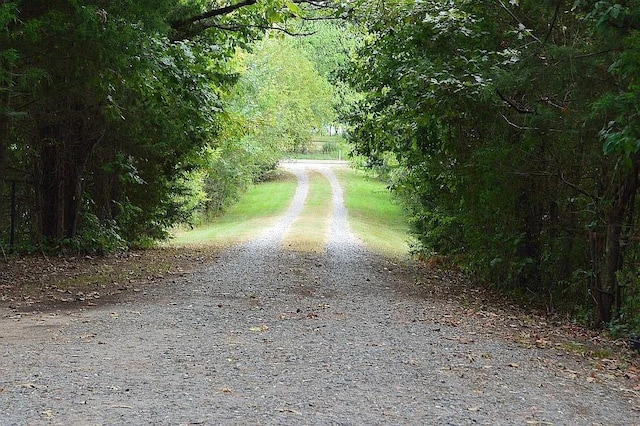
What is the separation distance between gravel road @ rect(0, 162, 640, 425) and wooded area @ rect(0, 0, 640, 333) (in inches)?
88.2

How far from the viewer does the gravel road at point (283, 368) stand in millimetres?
4883

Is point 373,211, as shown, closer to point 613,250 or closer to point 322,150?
point 613,250

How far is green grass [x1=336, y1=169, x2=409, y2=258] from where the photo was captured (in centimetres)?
3288

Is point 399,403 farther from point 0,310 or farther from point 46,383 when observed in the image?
point 0,310

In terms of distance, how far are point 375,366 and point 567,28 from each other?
601 cm

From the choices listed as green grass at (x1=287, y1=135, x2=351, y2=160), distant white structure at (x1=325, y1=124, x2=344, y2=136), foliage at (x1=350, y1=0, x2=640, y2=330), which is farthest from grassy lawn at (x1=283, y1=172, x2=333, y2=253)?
green grass at (x1=287, y1=135, x2=351, y2=160)

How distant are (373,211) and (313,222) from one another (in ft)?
39.0

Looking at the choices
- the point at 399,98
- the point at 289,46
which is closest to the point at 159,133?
the point at 399,98

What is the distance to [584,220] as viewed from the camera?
34.1ft

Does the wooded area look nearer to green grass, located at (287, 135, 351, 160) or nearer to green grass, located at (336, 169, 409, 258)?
green grass, located at (336, 169, 409, 258)

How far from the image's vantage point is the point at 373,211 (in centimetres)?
4406

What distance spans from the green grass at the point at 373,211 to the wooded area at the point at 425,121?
36.7 ft

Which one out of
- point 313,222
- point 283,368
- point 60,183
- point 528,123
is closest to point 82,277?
point 60,183

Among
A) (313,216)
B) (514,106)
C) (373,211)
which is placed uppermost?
(514,106)
